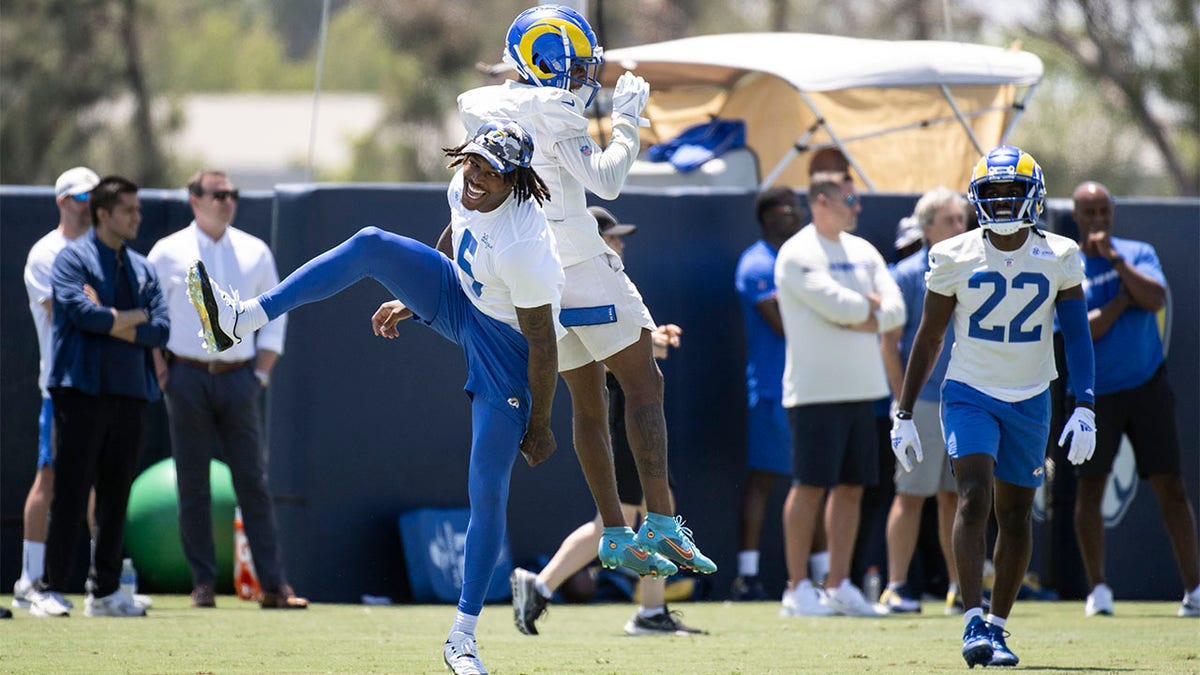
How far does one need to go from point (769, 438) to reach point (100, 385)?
162 inches

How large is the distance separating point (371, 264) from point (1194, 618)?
18.9 feet

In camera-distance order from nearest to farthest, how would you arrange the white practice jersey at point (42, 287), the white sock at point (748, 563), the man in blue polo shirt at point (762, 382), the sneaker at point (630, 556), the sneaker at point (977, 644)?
1. the sneaker at point (630, 556)
2. the sneaker at point (977, 644)
3. the white practice jersey at point (42, 287)
4. the man in blue polo shirt at point (762, 382)
5. the white sock at point (748, 563)

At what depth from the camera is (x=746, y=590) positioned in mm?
11531

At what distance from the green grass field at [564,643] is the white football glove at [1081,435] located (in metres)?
0.87

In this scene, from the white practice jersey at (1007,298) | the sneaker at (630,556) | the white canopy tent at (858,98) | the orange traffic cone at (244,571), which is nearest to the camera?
the sneaker at (630,556)

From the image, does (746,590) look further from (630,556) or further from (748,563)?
(630,556)

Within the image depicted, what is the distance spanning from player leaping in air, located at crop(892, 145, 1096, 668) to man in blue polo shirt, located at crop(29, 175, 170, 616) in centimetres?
426

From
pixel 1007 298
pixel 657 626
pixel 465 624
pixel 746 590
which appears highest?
pixel 1007 298

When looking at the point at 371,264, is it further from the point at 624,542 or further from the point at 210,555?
the point at 210,555

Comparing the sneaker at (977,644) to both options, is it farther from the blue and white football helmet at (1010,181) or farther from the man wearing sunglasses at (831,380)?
the man wearing sunglasses at (831,380)

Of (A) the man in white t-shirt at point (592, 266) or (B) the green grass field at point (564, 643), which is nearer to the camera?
(A) the man in white t-shirt at point (592, 266)

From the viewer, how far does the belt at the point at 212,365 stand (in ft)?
33.7

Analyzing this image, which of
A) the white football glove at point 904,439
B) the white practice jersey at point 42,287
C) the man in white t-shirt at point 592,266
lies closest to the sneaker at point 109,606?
the white practice jersey at point 42,287

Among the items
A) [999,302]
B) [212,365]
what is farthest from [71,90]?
[999,302]
